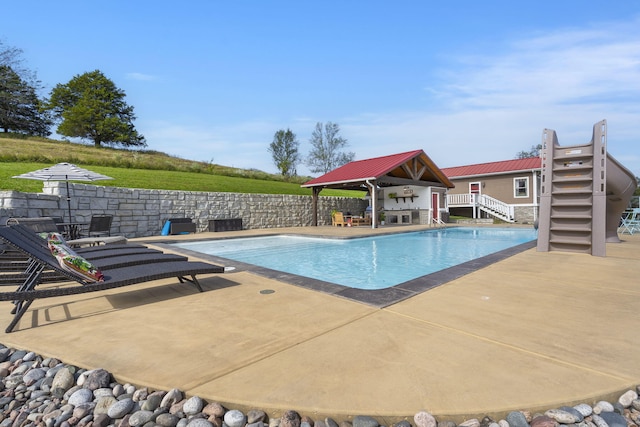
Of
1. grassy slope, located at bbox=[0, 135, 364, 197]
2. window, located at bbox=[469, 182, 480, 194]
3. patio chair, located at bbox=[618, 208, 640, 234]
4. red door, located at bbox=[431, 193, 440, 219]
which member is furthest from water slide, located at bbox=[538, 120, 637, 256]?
window, located at bbox=[469, 182, 480, 194]

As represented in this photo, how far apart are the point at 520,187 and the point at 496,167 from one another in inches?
87.2

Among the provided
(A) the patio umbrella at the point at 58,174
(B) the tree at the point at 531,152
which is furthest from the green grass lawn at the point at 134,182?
(B) the tree at the point at 531,152

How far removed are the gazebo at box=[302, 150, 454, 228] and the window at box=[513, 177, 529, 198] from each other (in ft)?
16.7

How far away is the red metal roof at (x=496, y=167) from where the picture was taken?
19781mm

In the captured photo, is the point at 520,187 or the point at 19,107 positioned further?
the point at 19,107

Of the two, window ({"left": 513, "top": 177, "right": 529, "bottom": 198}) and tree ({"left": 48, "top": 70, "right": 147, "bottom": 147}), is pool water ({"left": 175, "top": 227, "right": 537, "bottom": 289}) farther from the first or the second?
tree ({"left": 48, "top": 70, "right": 147, "bottom": 147})

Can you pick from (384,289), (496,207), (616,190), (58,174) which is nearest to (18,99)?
(58,174)

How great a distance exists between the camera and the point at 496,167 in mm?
21547

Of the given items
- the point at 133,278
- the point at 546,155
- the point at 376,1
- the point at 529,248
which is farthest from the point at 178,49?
the point at 529,248

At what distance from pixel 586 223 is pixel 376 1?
982 centimetres

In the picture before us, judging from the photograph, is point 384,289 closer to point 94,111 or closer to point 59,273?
point 59,273

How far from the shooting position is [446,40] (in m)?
12.7

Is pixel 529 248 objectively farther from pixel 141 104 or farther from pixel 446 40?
pixel 141 104

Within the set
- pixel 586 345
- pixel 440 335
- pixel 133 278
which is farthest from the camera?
pixel 133 278
